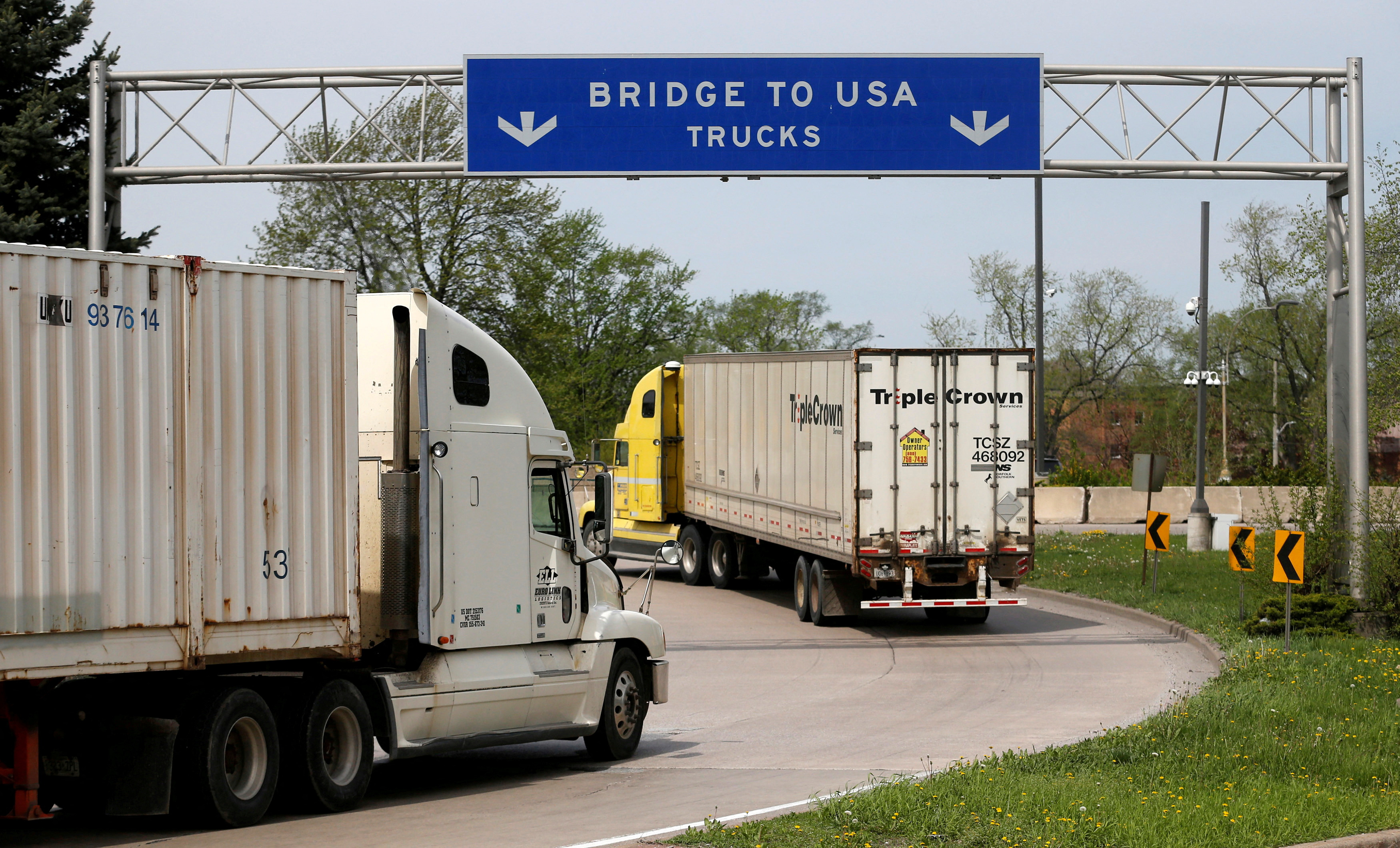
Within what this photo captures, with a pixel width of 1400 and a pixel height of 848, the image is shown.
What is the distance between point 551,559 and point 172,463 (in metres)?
3.52

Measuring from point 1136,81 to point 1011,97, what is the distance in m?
1.61

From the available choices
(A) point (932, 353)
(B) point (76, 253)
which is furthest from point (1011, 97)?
(B) point (76, 253)

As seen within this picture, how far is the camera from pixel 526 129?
17031 mm

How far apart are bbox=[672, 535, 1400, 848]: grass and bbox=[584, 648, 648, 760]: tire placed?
2605 millimetres

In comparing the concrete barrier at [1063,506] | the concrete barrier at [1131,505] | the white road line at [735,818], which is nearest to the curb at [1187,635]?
the white road line at [735,818]

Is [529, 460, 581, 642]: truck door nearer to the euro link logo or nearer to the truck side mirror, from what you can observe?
the truck side mirror

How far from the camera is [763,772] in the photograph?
437 inches

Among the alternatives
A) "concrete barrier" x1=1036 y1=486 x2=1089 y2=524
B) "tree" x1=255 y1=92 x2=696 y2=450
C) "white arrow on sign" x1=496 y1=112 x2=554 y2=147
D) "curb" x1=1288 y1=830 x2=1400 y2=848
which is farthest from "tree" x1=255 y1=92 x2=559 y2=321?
"curb" x1=1288 y1=830 x2=1400 y2=848

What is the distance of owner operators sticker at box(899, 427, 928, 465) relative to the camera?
65.2 feet

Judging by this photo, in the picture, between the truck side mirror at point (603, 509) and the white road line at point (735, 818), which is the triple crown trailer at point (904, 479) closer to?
the truck side mirror at point (603, 509)

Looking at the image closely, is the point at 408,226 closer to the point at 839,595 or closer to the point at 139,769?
the point at 839,595

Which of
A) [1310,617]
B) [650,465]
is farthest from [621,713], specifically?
[650,465]

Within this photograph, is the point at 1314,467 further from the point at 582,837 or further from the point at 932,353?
the point at 582,837

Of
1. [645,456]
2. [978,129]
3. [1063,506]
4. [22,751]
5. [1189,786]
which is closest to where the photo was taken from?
[22,751]
